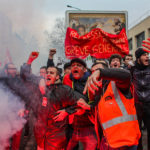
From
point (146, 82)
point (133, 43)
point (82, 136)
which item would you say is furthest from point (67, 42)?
point (133, 43)

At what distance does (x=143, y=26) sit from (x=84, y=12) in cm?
1685

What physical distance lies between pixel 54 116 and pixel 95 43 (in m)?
3.59

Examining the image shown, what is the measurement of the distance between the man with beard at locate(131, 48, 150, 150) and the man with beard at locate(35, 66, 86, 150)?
120 centimetres

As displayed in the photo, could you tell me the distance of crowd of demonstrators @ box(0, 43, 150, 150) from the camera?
72.3 inches

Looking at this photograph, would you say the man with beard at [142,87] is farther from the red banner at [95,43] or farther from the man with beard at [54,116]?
the red banner at [95,43]

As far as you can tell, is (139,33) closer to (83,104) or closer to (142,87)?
(142,87)

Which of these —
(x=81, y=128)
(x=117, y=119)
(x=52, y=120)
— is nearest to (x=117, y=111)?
(x=117, y=119)

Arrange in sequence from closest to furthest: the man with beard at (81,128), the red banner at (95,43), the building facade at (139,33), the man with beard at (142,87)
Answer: the man with beard at (81,128)
the man with beard at (142,87)
the red banner at (95,43)
the building facade at (139,33)

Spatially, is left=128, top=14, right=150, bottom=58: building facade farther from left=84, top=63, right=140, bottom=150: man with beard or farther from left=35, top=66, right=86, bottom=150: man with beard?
left=84, top=63, right=140, bottom=150: man with beard

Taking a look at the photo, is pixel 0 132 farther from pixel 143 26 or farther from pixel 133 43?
pixel 133 43

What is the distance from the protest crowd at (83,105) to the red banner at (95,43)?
2116mm

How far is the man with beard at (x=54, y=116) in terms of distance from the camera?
2836mm

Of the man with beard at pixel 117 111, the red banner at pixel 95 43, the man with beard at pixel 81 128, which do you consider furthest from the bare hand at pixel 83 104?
the red banner at pixel 95 43

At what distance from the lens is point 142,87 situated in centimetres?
361
